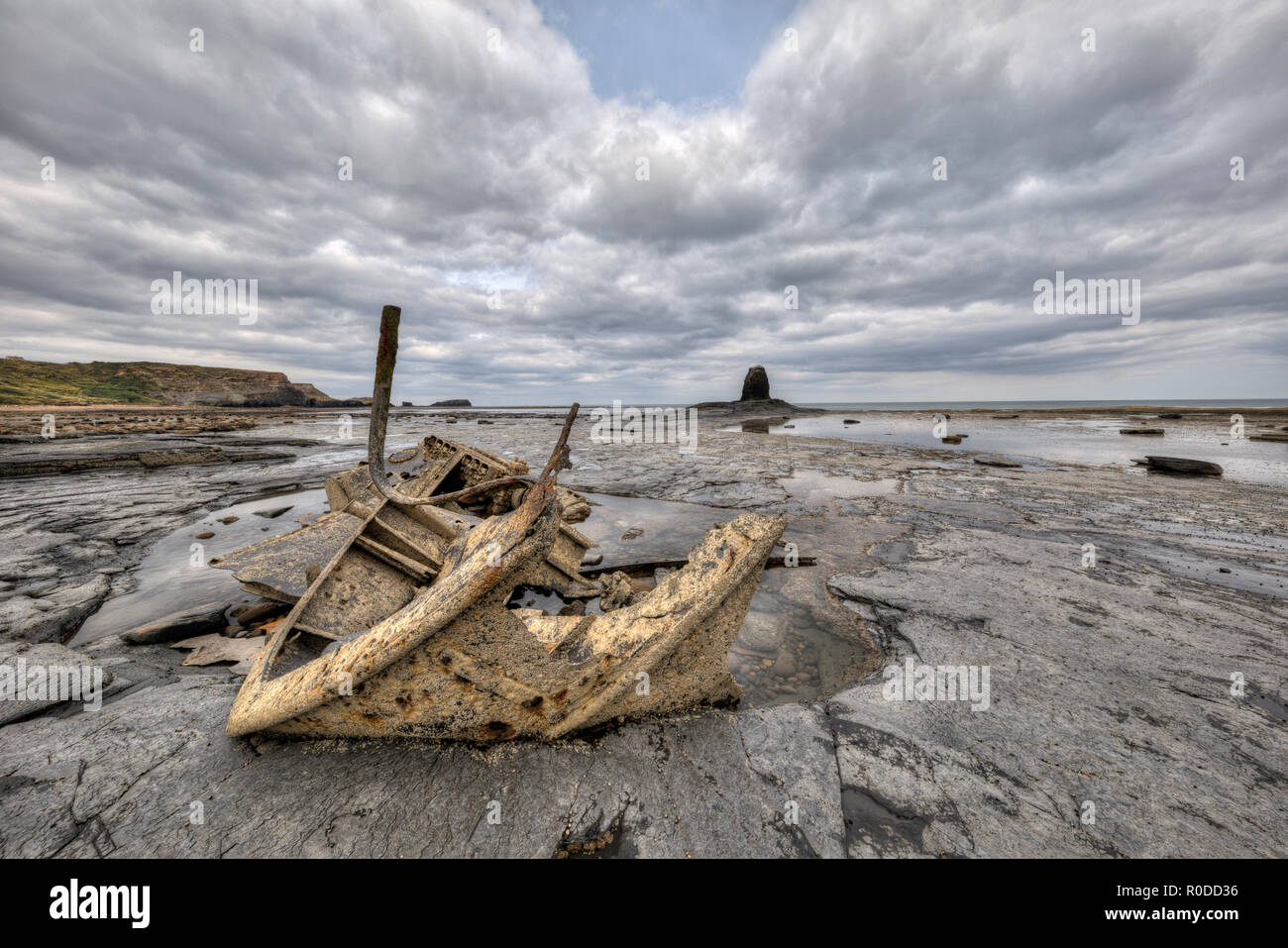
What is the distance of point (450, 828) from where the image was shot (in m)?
1.86

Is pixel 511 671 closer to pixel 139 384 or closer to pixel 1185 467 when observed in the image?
pixel 1185 467

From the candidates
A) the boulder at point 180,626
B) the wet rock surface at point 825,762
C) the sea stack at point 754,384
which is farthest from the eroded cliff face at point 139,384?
the sea stack at point 754,384

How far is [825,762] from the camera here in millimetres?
2309

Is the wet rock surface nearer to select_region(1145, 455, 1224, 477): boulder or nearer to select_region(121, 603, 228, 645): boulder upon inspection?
select_region(121, 603, 228, 645): boulder

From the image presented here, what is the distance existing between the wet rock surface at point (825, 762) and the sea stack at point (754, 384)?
65.6 metres

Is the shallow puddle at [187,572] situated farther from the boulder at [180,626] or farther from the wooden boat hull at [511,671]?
the wooden boat hull at [511,671]

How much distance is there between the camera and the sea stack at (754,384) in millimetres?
67562

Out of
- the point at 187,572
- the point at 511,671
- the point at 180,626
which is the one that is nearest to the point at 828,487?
the point at 511,671

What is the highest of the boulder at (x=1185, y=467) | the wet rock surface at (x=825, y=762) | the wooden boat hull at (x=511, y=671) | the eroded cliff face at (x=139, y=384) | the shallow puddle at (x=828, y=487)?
the eroded cliff face at (x=139, y=384)

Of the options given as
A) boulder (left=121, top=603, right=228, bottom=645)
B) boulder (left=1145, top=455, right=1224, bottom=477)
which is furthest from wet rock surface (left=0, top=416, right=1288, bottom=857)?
boulder (left=1145, top=455, right=1224, bottom=477)
